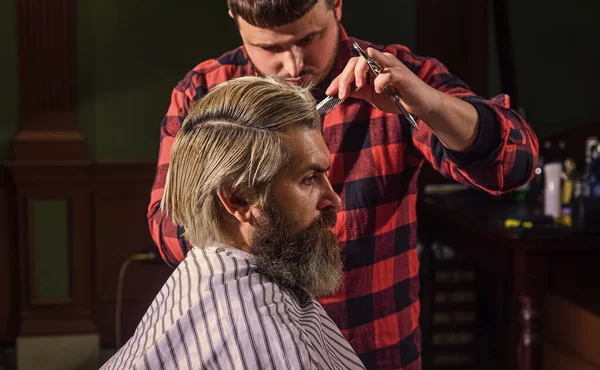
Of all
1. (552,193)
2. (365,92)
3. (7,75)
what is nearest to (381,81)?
(365,92)

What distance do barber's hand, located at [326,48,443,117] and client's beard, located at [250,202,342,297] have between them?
216 millimetres

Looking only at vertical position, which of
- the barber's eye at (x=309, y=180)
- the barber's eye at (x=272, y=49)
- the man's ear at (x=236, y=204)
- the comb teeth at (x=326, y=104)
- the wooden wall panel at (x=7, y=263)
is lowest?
the wooden wall panel at (x=7, y=263)

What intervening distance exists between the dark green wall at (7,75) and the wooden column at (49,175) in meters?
0.05

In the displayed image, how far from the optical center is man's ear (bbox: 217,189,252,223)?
1293mm

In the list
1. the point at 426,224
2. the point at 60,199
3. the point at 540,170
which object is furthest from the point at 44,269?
the point at 540,170

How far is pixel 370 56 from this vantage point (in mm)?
1278

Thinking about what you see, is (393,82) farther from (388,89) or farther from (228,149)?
(228,149)

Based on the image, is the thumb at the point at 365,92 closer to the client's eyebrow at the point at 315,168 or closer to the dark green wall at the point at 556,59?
the client's eyebrow at the point at 315,168

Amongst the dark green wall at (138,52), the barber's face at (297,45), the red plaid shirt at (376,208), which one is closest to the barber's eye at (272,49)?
the barber's face at (297,45)

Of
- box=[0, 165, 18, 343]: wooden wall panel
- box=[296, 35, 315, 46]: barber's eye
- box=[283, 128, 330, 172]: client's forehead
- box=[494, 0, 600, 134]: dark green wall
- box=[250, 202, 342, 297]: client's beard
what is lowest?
box=[0, 165, 18, 343]: wooden wall panel

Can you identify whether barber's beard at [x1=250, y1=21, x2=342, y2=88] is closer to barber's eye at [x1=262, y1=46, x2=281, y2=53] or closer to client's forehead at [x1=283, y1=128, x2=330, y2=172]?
barber's eye at [x1=262, y1=46, x2=281, y2=53]

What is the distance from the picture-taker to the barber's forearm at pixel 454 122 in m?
1.36

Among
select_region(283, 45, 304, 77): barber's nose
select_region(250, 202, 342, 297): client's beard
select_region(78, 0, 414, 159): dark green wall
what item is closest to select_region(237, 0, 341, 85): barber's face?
select_region(283, 45, 304, 77): barber's nose

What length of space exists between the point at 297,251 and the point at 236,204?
131 mm
